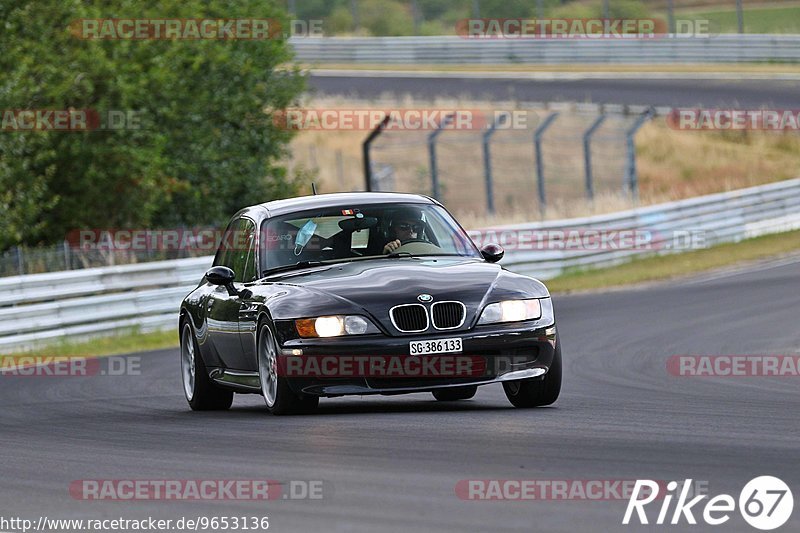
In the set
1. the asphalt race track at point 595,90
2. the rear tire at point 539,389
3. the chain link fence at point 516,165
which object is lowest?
the chain link fence at point 516,165

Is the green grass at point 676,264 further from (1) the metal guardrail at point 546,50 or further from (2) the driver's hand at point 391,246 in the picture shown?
(1) the metal guardrail at point 546,50

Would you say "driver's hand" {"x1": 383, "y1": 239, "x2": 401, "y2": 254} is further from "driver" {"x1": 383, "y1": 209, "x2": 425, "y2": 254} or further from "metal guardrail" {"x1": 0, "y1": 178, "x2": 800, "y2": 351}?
"metal guardrail" {"x1": 0, "y1": 178, "x2": 800, "y2": 351}

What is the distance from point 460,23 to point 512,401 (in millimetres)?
46205

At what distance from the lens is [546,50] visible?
51.8m

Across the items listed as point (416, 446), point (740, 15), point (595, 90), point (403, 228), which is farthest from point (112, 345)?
Result: point (740, 15)

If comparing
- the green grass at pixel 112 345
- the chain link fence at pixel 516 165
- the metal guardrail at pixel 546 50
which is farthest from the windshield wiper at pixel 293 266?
the metal guardrail at pixel 546 50

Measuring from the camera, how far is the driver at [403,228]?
1122 cm

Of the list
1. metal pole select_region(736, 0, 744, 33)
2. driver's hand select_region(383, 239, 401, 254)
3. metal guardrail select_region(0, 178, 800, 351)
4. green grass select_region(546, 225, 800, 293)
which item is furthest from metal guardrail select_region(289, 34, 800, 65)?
driver's hand select_region(383, 239, 401, 254)

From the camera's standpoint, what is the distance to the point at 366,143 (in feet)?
91.8

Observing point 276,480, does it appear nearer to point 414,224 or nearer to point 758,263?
point 414,224

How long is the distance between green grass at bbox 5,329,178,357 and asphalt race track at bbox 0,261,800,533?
536 cm

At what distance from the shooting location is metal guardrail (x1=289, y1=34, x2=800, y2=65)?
1886 inches

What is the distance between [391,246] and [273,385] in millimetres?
1470

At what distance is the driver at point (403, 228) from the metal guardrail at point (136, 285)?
33.0ft
